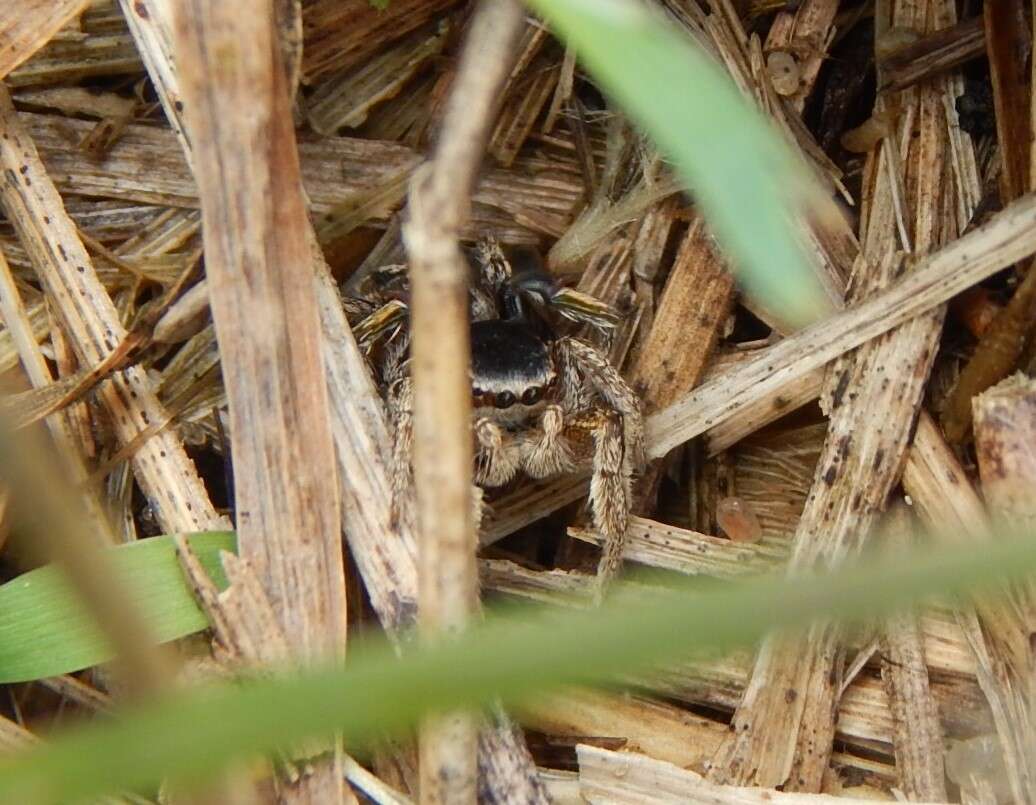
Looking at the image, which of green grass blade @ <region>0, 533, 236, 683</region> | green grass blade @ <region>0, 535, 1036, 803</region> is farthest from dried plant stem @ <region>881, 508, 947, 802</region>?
green grass blade @ <region>0, 535, 1036, 803</region>

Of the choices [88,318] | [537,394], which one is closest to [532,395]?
[537,394]

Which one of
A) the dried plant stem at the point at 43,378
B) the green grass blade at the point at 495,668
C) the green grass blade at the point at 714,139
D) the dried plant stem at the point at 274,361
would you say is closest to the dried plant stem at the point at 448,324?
the green grass blade at the point at 714,139

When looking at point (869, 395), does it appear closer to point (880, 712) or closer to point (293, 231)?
point (880, 712)

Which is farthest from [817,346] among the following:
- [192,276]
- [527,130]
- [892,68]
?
[192,276]

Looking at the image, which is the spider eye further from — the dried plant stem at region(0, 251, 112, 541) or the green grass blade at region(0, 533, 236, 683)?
the dried plant stem at region(0, 251, 112, 541)

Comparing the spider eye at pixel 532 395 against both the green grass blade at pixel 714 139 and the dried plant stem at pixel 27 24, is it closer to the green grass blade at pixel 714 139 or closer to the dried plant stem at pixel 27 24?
the dried plant stem at pixel 27 24
